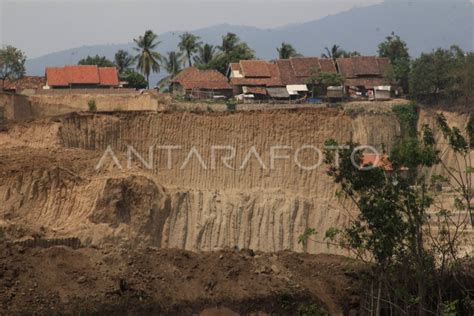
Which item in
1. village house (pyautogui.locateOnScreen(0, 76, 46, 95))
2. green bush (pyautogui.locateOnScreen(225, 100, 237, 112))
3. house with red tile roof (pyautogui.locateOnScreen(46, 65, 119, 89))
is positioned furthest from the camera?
village house (pyautogui.locateOnScreen(0, 76, 46, 95))

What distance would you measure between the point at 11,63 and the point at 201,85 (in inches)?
514

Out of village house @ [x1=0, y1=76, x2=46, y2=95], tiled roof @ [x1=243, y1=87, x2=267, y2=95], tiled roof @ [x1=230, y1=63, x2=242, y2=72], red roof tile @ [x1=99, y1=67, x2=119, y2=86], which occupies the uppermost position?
tiled roof @ [x1=230, y1=63, x2=242, y2=72]

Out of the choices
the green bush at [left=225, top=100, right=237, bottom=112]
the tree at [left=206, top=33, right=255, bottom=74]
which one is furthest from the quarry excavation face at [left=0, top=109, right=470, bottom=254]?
the tree at [left=206, top=33, right=255, bottom=74]

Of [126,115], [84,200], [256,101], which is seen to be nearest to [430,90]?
[256,101]

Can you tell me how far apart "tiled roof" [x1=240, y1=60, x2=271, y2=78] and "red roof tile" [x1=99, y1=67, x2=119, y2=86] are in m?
8.10

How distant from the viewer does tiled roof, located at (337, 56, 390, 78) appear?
6212 centimetres

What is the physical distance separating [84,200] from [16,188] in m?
2.83

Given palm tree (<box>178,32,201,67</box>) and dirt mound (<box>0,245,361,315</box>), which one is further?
palm tree (<box>178,32,201,67</box>)

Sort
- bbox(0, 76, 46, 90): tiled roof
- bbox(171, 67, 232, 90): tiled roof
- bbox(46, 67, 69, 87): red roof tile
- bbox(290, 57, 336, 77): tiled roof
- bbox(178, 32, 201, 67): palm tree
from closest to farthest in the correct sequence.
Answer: bbox(171, 67, 232, 90): tiled roof → bbox(46, 67, 69, 87): red roof tile → bbox(290, 57, 336, 77): tiled roof → bbox(0, 76, 46, 90): tiled roof → bbox(178, 32, 201, 67): palm tree

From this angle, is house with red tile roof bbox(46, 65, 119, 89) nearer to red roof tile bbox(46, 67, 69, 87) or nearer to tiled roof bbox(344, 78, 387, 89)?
red roof tile bbox(46, 67, 69, 87)

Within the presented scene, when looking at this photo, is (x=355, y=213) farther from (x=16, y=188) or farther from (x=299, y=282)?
(x=16, y=188)

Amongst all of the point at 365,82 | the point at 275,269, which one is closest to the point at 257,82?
the point at 365,82

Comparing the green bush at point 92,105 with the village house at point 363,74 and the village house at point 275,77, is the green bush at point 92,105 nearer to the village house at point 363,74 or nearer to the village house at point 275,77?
the village house at point 275,77

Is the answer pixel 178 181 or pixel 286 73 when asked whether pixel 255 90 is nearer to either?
pixel 286 73
